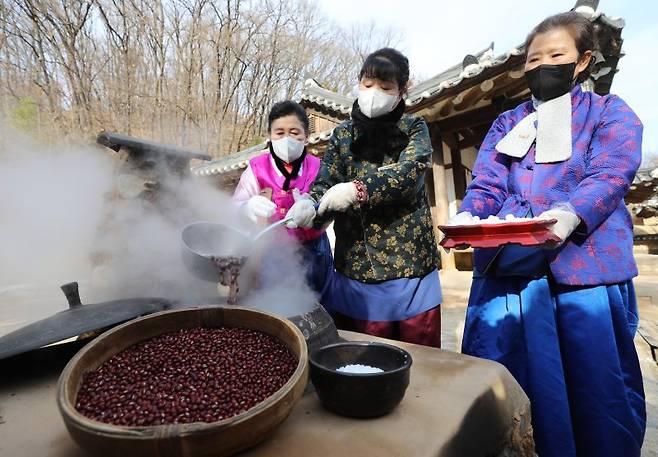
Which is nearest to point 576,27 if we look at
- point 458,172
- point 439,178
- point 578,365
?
point 578,365

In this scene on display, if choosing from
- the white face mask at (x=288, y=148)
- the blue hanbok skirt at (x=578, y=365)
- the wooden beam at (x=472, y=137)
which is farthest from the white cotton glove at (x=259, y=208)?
the wooden beam at (x=472, y=137)

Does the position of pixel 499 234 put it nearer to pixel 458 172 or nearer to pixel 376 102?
pixel 376 102

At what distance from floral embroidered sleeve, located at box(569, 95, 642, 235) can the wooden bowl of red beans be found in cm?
150

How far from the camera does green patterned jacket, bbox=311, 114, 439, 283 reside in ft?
7.39

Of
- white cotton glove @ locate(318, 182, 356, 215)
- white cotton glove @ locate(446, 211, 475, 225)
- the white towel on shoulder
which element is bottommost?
white cotton glove @ locate(446, 211, 475, 225)

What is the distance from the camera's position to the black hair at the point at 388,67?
2.23 m

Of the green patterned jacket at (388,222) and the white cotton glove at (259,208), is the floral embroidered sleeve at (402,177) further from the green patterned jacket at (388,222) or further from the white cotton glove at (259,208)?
the white cotton glove at (259,208)

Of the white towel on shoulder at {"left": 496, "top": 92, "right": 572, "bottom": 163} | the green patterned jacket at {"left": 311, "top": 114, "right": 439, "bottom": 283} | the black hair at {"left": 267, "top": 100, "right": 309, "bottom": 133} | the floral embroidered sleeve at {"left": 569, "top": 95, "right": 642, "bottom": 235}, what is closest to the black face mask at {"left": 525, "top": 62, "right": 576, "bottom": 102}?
the white towel on shoulder at {"left": 496, "top": 92, "right": 572, "bottom": 163}

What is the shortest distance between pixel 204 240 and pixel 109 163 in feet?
11.3

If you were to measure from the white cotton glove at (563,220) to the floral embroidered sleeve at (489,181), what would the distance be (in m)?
0.42

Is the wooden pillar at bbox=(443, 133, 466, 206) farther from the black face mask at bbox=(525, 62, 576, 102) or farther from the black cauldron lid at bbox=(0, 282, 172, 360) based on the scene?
the black cauldron lid at bbox=(0, 282, 172, 360)

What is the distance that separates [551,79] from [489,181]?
2.00 feet

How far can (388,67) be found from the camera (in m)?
2.23

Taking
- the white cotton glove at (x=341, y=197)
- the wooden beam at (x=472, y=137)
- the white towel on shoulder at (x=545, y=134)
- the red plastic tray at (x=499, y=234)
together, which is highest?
the wooden beam at (x=472, y=137)
